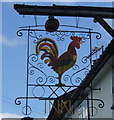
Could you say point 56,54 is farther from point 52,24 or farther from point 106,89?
point 106,89

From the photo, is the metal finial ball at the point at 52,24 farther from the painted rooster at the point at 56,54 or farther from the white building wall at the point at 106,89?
the white building wall at the point at 106,89

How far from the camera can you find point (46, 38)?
29.8 ft

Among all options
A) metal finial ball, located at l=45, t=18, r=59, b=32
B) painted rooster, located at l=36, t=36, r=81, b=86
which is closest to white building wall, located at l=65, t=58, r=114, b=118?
painted rooster, located at l=36, t=36, r=81, b=86

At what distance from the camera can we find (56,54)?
9.09m

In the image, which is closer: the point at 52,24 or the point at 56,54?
the point at 52,24

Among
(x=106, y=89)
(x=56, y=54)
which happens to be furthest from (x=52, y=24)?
(x=106, y=89)

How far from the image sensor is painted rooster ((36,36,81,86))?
8898 mm

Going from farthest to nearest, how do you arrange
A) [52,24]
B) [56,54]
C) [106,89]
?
[106,89], [56,54], [52,24]

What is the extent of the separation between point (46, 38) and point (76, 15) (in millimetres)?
1878


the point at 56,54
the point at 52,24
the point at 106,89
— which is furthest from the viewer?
the point at 106,89

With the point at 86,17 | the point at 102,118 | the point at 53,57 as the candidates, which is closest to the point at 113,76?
the point at 102,118

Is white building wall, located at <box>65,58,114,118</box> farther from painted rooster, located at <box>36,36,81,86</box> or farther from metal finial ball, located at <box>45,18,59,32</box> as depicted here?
metal finial ball, located at <box>45,18,59,32</box>

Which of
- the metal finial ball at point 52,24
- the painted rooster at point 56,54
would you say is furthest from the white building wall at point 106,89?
the metal finial ball at point 52,24

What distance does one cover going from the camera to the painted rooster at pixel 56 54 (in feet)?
29.2
